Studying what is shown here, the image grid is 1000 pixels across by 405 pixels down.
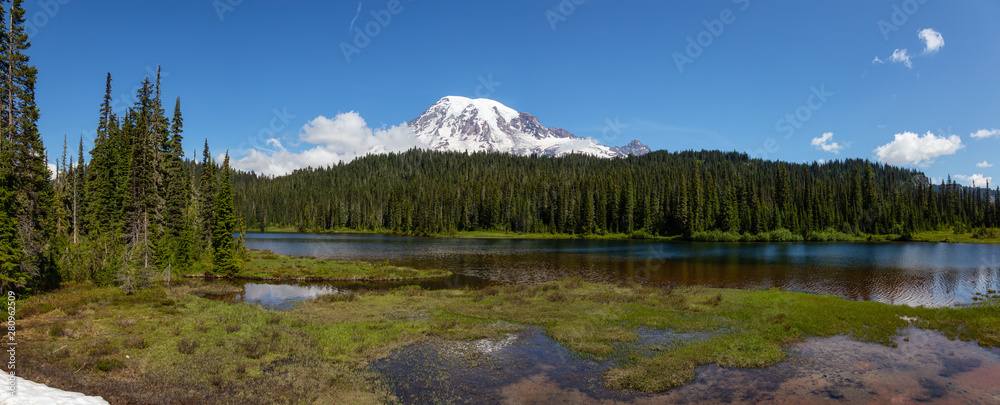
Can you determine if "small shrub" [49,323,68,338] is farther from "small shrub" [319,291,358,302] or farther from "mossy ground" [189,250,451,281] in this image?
"mossy ground" [189,250,451,281]

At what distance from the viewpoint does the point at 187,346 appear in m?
19.8

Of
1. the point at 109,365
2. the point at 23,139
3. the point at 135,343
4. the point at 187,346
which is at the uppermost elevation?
the point at 23,139

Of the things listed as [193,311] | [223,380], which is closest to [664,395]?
[223,380]

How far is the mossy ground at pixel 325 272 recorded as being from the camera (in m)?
51.4

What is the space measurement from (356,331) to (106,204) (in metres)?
45.4

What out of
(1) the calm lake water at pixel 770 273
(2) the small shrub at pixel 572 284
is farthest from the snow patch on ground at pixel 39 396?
(2) the small shrub at pixel 572 284

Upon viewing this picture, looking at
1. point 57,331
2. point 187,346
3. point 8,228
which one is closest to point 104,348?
point 187,346

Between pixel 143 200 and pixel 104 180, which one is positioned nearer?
pixel 143 200

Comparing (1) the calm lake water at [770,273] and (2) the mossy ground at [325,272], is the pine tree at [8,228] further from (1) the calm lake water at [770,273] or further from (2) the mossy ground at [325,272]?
(2) the mossy ground at [325,272]

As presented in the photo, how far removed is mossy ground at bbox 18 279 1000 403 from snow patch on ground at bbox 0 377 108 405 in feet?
2.75

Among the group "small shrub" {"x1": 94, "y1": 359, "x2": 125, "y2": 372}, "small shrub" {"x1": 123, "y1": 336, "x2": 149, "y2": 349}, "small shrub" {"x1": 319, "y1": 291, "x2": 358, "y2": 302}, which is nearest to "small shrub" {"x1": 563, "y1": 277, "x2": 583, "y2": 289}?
"small shrub" {"x1": 319, "y1": 291, "x2": 358, "y2": 302}

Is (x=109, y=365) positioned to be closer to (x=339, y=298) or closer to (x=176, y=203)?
(x=339, y=298)

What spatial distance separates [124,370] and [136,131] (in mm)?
45277

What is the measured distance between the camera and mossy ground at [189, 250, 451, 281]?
51.4 meters
